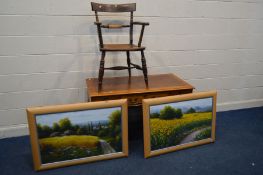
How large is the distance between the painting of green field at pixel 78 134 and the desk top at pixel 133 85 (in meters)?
0.16

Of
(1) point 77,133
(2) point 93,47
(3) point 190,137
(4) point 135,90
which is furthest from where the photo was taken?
(2) point 93,47

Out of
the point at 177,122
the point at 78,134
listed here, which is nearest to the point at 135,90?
the point at 177,122

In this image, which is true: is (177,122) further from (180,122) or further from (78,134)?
(78,134)

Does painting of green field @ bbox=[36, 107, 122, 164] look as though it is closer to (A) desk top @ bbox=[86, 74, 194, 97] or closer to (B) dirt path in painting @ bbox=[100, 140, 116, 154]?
(B) dirt path in painting @ bbox=[100, 140, 116, 154]

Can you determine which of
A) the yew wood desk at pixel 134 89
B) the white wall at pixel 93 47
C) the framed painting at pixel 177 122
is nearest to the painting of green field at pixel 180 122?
the framed painting at pixel 177 122

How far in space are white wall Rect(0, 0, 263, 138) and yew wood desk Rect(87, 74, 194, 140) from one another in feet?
0.69

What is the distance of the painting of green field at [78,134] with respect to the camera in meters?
1.72

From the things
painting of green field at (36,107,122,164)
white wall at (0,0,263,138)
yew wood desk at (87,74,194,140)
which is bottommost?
painting of green field at (36,107,122,164)

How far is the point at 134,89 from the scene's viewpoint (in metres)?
1.92

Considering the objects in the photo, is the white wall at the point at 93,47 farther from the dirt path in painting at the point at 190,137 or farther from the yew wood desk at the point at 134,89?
the dirt path in painting at the point at 190,137

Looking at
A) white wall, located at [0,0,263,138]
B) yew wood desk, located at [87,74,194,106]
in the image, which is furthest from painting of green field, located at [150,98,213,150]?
white wall, located at [0,0,263,138]

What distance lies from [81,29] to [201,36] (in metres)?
1.22

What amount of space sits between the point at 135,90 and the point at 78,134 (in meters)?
0.57

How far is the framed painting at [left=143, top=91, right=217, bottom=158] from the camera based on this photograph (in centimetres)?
185
